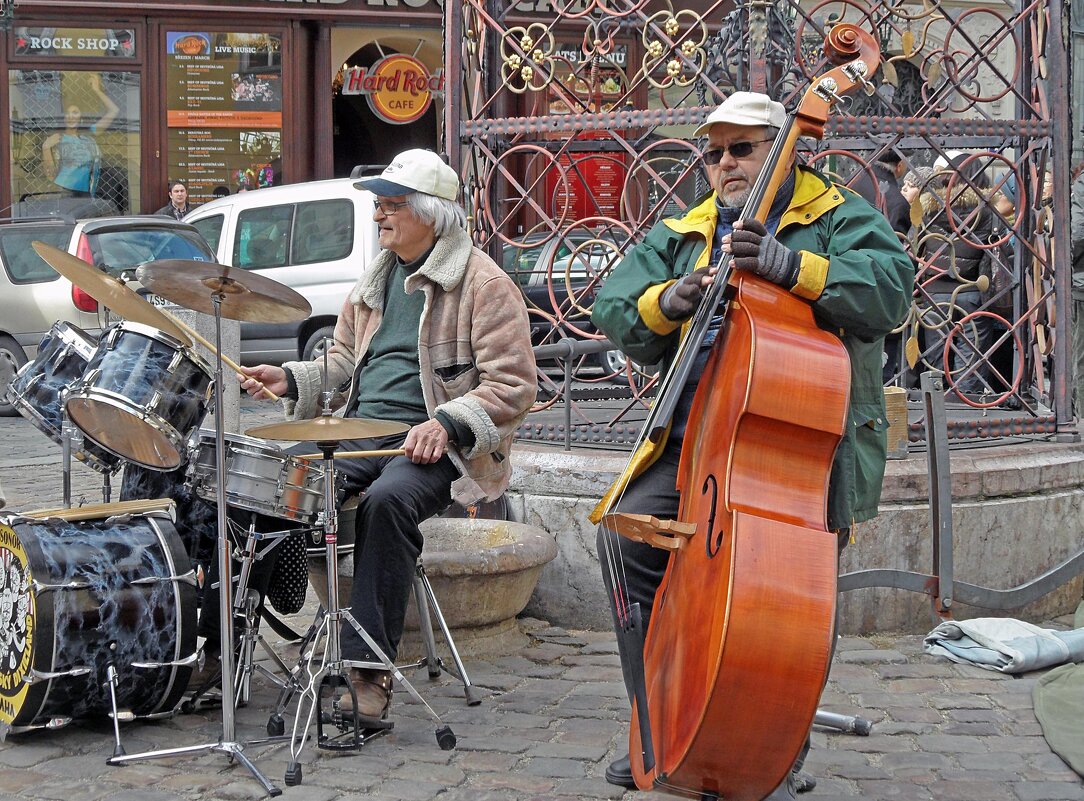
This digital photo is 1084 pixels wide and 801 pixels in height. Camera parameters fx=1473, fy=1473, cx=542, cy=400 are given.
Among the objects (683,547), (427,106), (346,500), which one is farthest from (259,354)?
(683,547)

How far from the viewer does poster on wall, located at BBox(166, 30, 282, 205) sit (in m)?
16.1

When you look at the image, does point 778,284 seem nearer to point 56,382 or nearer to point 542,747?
point 542,747

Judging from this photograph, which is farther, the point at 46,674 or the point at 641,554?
the point at 46,674

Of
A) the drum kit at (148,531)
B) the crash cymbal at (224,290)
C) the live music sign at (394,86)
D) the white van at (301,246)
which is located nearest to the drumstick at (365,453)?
the drum kit at (148,531)

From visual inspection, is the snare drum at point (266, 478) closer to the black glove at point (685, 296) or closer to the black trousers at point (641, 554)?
the black trousers at point (641, 554)

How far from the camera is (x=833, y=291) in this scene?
3438 millimetres

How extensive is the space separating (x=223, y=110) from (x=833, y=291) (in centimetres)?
1380

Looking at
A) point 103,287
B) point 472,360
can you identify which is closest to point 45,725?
point 103,287

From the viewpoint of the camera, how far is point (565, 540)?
212 inches

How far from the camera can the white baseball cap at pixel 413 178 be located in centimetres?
450

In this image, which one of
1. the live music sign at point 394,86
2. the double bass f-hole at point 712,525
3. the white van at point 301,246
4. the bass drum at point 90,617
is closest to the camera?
the double bass f-hole at point 712,525

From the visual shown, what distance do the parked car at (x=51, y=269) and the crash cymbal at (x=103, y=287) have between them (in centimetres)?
795

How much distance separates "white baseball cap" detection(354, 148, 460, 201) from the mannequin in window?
484 inches

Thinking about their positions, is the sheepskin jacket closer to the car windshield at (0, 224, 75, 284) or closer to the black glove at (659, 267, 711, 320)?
the black glove at (659, 267, 711, 320)
